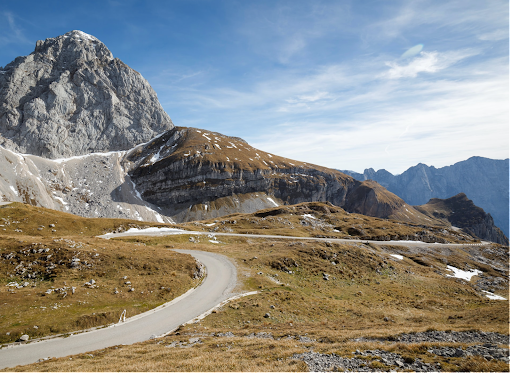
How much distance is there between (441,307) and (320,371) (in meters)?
36.8

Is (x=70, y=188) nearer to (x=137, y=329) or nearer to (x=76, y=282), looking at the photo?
(x=76, y=282)

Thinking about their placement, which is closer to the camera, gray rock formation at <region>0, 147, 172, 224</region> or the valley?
the valley

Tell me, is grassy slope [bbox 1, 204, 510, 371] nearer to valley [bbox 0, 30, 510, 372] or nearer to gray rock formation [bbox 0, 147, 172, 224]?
valley [bbox 0, 30, 510, 372]

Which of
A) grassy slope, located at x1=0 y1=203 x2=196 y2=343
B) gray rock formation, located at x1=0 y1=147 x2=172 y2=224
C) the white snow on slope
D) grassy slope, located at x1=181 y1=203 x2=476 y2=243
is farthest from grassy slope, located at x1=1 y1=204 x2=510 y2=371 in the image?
gray rock formation, located at x1=0 y1=147 x2=172 y2=224

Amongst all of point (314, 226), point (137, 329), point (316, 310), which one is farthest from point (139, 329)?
point (314, 226)

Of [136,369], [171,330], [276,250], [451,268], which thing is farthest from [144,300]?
[451,268]

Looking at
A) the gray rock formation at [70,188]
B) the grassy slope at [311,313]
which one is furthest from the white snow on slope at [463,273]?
the gray rock formation at [70,188]

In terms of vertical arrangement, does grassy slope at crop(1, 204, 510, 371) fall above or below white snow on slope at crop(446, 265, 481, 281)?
above

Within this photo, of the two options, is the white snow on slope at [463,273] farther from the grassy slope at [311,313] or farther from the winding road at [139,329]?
the winding road at [139,329]

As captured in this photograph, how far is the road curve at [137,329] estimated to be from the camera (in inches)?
725

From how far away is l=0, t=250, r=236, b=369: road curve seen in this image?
18.4m

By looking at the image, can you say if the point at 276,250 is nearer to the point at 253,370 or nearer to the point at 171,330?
the point at 171,330

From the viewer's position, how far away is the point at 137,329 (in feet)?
73.9

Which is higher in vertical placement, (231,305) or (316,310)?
(231,305)
